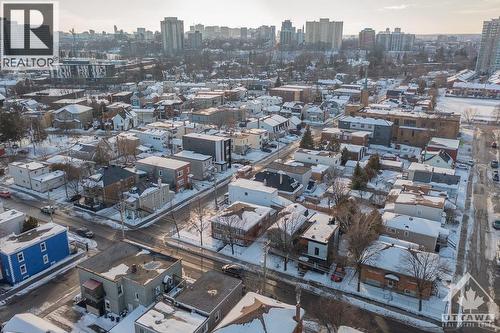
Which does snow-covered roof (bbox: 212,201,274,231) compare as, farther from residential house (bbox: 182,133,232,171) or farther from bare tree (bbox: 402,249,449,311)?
residential house (bbox: 182,133,232,171)

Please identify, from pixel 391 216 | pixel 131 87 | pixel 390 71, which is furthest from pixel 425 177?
pixel 390 71

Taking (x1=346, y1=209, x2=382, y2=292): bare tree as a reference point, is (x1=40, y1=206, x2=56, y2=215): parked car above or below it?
below

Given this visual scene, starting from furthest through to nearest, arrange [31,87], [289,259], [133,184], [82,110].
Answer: [31,87]
[82,110]
[133,184]
[289,259]

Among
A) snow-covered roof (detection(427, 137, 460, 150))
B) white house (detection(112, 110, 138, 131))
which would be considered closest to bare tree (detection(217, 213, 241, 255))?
snow-covered roof (detection(427, 137, 460, 150))

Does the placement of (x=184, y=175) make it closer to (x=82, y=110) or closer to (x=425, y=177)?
(x=425, y=177)

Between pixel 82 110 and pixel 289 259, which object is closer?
pixel 289 259

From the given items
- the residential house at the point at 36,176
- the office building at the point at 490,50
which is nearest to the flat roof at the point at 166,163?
the residential house at the point at 36,176

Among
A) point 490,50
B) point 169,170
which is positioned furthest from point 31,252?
point 490,50
